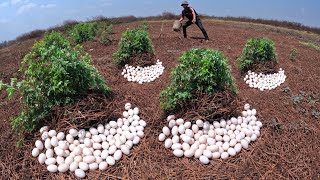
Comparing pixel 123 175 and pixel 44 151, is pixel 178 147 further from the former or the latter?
pixel 44 151

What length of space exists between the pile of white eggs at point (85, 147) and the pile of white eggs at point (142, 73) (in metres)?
3.00

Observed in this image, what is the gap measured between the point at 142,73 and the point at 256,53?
10.4 feet

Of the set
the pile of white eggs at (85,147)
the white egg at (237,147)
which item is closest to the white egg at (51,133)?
the pile of white eggs at (85,147)

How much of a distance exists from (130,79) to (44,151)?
3761mm

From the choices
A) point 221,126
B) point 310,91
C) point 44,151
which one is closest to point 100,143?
point 44,151

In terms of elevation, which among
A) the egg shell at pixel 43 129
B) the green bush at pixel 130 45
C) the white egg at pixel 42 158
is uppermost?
the green bush at pixel 130 45

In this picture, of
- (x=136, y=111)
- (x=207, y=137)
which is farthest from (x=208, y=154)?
(x=136, y=111)

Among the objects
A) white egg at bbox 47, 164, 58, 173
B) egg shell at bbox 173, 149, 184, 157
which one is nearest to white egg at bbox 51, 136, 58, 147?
white egg at bbox 47, 164, 58, 173

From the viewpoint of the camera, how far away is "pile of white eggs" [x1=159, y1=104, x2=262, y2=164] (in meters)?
5.10

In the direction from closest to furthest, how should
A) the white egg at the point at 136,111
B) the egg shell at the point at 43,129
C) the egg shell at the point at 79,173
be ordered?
1. the egg shell at the point at 79,173
2. the egg shell at the point at 43,129
3. the white egg at the point at 136,111

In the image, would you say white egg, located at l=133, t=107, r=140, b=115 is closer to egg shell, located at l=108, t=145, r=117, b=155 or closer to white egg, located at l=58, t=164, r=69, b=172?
egg shell, located at l=108, t=145, r=117, b=155

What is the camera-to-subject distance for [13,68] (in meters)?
10.7

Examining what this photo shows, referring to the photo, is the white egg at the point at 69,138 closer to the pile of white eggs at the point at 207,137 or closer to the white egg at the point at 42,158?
the white egg at the point at 42,158

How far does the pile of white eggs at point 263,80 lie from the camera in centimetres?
851
